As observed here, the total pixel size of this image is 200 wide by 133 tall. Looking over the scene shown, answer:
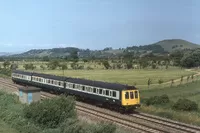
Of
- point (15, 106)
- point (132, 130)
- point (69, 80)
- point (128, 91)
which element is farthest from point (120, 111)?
point (69, 80)

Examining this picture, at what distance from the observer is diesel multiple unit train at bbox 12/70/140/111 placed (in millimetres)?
28594

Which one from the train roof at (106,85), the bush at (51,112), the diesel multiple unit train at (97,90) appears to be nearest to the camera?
the bush at (51,112)

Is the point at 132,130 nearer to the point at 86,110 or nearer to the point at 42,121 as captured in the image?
the point at 42,121

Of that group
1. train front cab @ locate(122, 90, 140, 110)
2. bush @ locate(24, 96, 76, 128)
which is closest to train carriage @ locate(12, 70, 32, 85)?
train front cab @ locate(122, 90, 140, 110)

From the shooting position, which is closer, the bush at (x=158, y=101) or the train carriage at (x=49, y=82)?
the bush at (x=158, y=101)

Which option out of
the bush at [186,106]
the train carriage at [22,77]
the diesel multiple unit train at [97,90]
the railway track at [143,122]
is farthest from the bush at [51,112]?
the train carriage at [22,77]

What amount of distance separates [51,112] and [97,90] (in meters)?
10.3

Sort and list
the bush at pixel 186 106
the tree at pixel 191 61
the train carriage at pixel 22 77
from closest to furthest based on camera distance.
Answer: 1. the bush at pixel 186 106
2. the train carriage at pixel 22 77
3. the tree at pixel 191 61

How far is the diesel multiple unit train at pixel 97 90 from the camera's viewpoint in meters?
28.6

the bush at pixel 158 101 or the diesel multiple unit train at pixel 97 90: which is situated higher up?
the diesel multiple unit train at pixel 97 90

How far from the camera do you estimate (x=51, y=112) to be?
22484 mm

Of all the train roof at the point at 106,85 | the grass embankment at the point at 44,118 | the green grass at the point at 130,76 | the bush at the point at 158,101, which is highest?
the train roof at the point at 106,85

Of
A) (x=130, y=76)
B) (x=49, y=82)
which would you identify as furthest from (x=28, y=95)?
(x=130, y=76)

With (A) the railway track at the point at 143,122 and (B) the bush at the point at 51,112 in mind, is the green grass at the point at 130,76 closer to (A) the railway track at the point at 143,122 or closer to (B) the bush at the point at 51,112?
(A) the railway track at the point at 143,122
